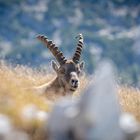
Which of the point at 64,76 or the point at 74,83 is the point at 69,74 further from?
the point at 74,83

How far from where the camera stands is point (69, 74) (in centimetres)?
2053

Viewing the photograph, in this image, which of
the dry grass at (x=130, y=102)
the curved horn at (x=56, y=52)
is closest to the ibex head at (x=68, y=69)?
the curved horn at (x=56, y=52)

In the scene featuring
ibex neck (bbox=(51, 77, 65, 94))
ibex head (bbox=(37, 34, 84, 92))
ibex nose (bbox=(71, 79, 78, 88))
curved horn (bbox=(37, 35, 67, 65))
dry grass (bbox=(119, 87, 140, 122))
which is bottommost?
dry grass (bbox=(119, 87, 140, 122))

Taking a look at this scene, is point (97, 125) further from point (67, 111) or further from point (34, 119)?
point (34, 119)

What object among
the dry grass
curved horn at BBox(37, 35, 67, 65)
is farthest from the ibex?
the dry grass

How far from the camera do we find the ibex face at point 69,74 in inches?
757

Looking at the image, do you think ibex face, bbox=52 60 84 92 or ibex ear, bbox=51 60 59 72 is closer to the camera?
ibex face, bbox=52 60 84 92

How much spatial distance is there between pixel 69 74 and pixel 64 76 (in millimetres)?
167

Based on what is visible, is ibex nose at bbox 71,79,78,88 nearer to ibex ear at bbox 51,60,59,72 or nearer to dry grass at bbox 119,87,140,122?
dry grass at bbox 119,87,140,122

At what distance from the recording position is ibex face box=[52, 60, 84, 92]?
19219 millimetres

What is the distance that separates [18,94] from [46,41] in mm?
11503

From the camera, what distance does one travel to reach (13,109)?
10070 mm

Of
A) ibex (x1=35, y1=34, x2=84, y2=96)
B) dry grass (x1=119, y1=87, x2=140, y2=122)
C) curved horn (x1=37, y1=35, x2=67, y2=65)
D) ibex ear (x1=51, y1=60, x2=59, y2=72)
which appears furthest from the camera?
curved horn (x1=37, y1=35, x2=67, y2=65)

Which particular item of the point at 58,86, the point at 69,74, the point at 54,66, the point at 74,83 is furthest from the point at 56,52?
the point at 74,83
